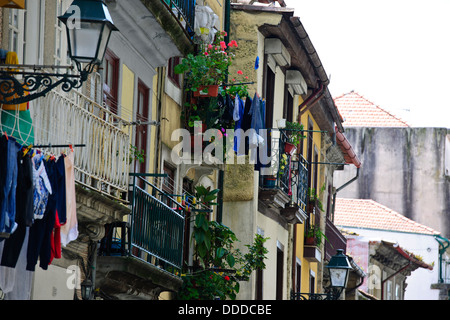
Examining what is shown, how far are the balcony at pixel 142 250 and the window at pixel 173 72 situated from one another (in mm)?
2205

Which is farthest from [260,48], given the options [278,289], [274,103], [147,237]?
[147,237]

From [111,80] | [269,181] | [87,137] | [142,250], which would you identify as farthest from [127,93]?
[269,181]

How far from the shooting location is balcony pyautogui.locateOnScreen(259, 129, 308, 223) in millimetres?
21578

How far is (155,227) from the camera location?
15125 millimetres

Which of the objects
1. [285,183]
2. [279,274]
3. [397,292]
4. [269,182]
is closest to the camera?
[269,182]

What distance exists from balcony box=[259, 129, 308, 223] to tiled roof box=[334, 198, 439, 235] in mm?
19995

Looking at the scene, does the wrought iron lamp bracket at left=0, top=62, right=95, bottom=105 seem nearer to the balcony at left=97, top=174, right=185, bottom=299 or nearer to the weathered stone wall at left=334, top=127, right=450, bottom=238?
the balcony at left=97, top=174, right=185, bottom=299

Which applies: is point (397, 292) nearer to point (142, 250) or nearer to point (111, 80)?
point (111, 80)

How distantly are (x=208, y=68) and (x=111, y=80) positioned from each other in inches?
124

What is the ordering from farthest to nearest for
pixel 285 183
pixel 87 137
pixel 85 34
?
pixel 285 183 → pixel 87 137 → pixel 85 34

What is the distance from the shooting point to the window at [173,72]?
1814 cm

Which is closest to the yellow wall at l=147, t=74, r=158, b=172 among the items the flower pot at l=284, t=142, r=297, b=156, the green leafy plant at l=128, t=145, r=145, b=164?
the green leafy plant at l=128, t=145, r=145, b=164

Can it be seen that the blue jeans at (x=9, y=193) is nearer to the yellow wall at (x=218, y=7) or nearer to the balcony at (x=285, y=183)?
the yellow wall at (x=218, y=7)

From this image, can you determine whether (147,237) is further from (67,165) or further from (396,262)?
(396,262)
